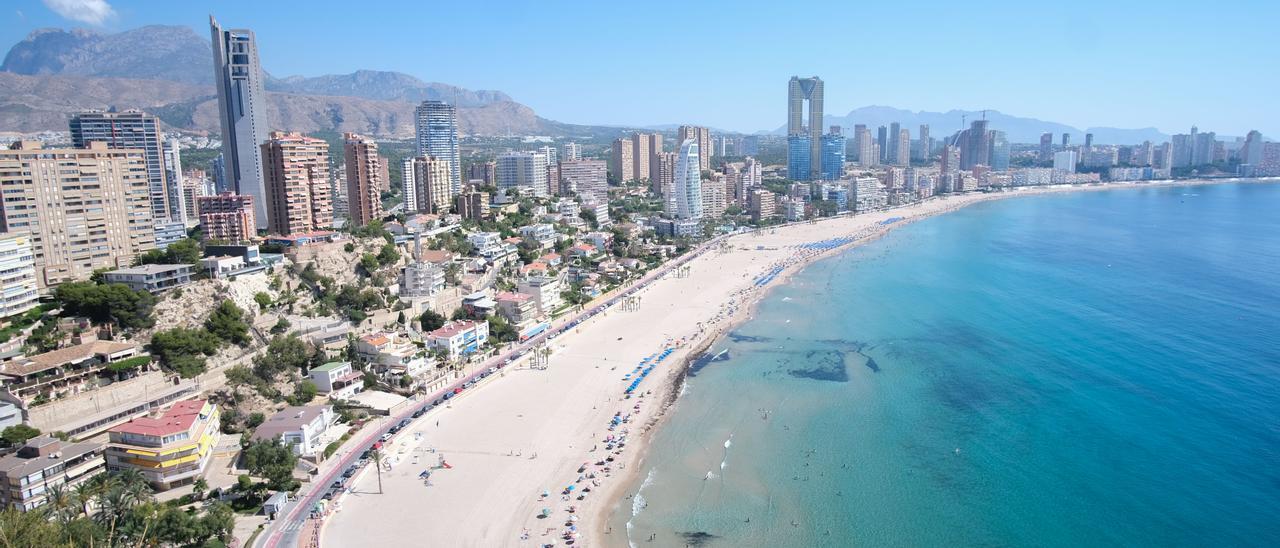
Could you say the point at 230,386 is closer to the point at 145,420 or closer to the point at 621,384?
the point at 145,420

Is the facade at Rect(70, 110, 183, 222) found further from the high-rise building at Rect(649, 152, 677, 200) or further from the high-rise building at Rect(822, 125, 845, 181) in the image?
the high-rise building at Rect(822, 125, 845, 181)

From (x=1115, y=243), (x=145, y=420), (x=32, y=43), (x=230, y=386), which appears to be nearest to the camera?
(x=145, y=420)

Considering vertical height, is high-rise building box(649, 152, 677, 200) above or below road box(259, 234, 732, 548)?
above

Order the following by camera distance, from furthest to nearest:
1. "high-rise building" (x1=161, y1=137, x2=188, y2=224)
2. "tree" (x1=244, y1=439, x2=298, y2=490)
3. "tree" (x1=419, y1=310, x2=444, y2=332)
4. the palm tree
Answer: "high-rise building" (x1=161, y1=137, x2=188, y2=224)
"tree" (x1=419, y1=310, x2=444, y2=332)
"tree" (x1=244, y1=439, x2=298, y2=490)
the palm tree

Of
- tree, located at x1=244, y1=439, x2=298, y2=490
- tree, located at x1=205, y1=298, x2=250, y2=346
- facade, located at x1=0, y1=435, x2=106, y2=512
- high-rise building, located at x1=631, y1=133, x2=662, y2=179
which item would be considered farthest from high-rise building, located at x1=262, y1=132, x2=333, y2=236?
high-rise building, located at x1=631, y1=133, x2=662, y2=179

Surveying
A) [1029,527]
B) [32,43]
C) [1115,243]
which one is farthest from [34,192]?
[32,43]

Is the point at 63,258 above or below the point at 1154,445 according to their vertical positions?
above

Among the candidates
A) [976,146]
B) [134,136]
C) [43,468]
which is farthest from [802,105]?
[43,468]
